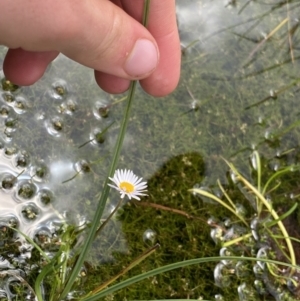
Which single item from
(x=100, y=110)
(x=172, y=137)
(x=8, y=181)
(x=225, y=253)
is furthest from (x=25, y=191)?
(x=225, y=253)

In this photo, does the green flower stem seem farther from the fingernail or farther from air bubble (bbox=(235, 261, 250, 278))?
air bubble (bbox=(235, 261, 250, 278))

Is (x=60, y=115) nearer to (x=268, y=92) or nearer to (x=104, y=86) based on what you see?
(x=104, y=86)

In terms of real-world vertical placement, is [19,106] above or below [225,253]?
above

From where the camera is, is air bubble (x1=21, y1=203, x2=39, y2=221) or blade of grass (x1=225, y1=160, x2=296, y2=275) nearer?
air bubble (x1=21, y1=203, x2=39, y2=221)

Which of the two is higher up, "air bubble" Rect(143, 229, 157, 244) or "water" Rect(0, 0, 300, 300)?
"water" Rect(0, 0, 300, 300)

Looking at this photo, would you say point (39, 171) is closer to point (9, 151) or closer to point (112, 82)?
point (9, 151)

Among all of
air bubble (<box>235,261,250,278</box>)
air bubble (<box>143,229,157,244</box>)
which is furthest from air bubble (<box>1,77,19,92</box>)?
air bubble (<box>235,261,250,278</box>)

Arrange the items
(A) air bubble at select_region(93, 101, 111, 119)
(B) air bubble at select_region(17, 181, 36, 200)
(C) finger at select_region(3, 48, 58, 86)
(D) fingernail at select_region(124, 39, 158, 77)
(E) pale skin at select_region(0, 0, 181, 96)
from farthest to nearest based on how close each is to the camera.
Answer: (A) air bubble at select_region(93, 101, 111, 119)
(B) air bubble at select_region(17, 181, 36, 200)
(C) finger at select_region(3, 48, 58, 86)
(D) fingernail at select_region(124, 39, 158, 77)
(E) pale skin at select_region(0, 0, 181, 96)
